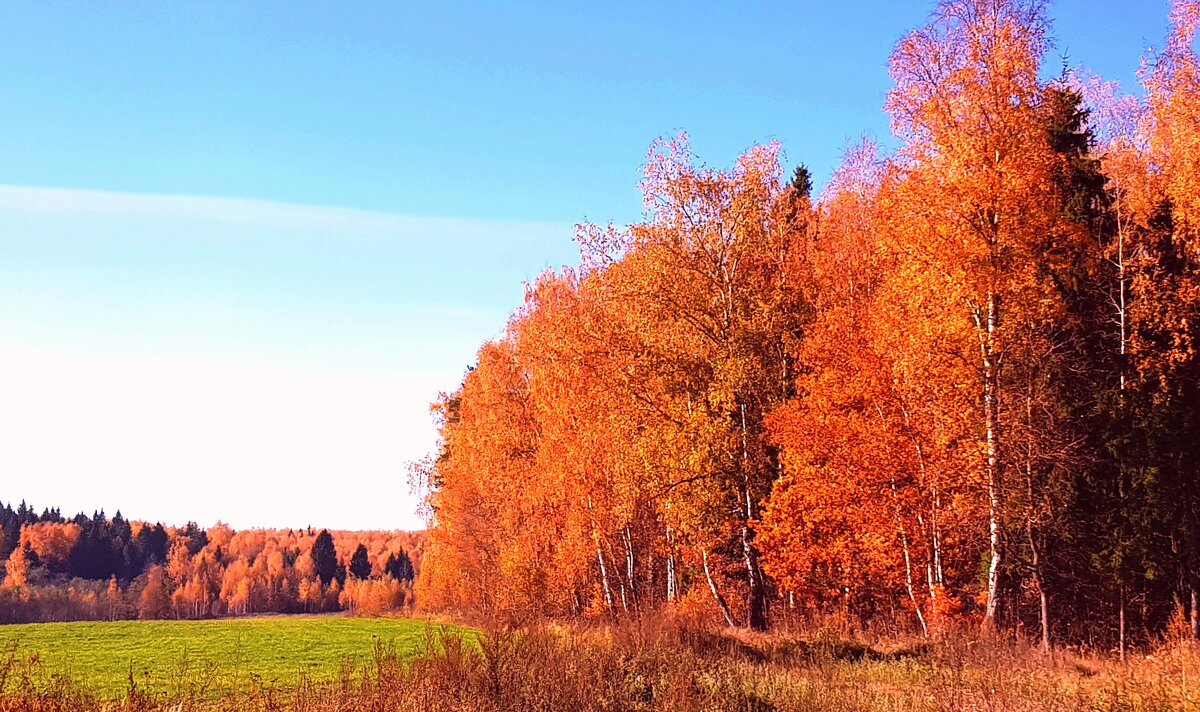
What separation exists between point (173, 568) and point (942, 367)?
13606 centimetres

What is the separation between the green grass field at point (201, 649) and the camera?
20362 millimetres

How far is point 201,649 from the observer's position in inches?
1192

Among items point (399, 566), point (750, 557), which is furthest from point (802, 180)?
point (399, 566)

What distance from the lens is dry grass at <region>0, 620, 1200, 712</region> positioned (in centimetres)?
1187

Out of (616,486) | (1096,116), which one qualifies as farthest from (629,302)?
(1096,116)

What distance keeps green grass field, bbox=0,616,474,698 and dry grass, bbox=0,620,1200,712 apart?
4.03 ft

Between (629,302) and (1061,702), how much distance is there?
16.5 meters

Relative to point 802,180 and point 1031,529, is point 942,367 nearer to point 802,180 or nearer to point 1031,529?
point 1031,529

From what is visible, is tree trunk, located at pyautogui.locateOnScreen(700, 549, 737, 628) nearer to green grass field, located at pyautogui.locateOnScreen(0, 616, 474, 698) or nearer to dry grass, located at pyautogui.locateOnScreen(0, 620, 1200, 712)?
dry grass, located at pyautogui.locateOnScreen(0, 620, 1200, 712)

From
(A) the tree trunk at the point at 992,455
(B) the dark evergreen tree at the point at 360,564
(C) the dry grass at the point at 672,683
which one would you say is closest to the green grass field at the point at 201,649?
(C) the dry grass at the point at 672,683

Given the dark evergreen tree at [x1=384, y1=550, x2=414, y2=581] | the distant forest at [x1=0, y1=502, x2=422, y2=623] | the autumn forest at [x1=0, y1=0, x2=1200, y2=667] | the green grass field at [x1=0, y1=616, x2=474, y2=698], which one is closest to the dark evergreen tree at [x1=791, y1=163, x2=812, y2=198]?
the autumn forest at [x1=0, y1=0, x2=1200, y2=667]

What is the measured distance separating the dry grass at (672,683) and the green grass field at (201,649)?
1.23 m

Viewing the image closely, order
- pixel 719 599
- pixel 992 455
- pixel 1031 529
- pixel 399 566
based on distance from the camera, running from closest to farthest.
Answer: pixel 992 455 < pixel 1031 529 < pixel 719 599 < pixel 399 566

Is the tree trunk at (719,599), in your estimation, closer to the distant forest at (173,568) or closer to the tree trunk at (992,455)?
the tree trunk at (992,455)
